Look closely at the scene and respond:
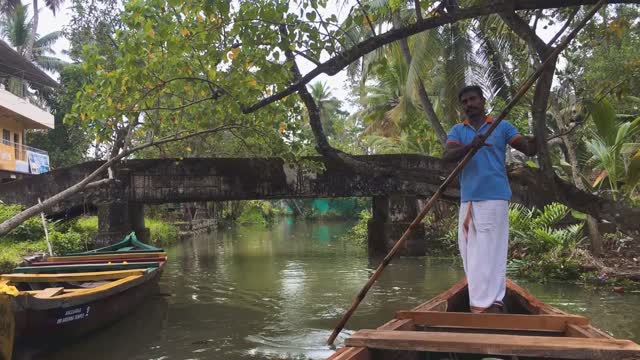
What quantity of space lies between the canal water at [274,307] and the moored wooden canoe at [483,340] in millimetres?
3099

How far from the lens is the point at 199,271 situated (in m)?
14.1

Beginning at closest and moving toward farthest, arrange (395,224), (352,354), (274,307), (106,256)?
(352,354), (274,307), (106,256), (395,224)

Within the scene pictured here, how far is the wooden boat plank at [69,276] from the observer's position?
289 inches

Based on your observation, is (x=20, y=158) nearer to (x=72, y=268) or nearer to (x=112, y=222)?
(x=112, y=222)

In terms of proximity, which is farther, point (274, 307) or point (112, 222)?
point (112, 222)

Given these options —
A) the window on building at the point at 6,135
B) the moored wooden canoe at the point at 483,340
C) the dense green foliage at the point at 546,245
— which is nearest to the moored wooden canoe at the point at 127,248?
the dense green foliage at the point at 546,245

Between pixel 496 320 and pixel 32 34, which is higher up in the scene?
pixel 32 34

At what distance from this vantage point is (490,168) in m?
4.01

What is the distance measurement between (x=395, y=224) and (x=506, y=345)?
1307cm

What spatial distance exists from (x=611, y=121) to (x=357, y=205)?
32.7 m

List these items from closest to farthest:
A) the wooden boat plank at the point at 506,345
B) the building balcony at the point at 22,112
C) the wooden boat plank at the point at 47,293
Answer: the wooden boat plank at the point at 506,345 < the wooden boat plank at the point at 47,293 < the building balcony at the point at 22,112

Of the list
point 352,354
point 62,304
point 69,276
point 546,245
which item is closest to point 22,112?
point 69,276

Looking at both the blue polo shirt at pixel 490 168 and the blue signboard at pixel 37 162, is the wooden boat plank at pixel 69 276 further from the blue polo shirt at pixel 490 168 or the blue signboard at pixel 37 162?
the blue signboard at pixel 37 162

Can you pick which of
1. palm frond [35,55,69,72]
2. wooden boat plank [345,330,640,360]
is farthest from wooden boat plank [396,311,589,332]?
palm frond [35,55,69,72]
